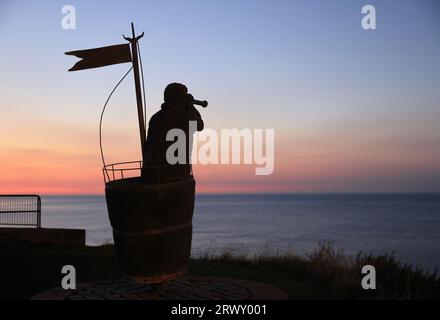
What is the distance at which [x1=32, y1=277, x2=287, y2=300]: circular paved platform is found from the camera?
7.49m

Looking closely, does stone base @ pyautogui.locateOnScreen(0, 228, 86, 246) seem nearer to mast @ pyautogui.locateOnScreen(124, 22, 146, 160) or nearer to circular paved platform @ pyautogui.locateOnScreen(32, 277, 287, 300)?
circular paved platform @ pyautogui.locateOnScreen(32, 277, 287, 300)

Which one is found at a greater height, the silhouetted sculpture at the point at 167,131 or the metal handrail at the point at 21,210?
the silhouetted sculpture at the point at 167,131

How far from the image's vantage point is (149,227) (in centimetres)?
709

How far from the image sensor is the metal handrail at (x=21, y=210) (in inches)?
714

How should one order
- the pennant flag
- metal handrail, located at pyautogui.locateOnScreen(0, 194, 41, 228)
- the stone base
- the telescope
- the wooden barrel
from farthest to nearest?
metal handrail, located at pyautogui.locateOnScreen(0, 194, 41, 228) < the stone base < the telescope < the pennant flag < the wooden barrel

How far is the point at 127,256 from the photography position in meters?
7.20

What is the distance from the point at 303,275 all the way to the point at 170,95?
17.1 ft

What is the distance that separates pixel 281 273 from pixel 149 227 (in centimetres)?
476

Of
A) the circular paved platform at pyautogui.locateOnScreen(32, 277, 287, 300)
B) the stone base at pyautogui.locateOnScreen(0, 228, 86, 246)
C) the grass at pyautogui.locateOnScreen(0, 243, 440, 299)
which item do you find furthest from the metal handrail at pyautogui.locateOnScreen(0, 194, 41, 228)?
the circular paved platform at pyautogui.locateOnScreen(32, 277, 287, 300)

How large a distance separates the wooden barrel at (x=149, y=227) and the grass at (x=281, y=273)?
8.27 ft

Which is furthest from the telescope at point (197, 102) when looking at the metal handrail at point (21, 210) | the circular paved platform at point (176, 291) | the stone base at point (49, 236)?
the metal handrail at point (21, 210)

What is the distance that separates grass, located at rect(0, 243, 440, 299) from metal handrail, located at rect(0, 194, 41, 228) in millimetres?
5710

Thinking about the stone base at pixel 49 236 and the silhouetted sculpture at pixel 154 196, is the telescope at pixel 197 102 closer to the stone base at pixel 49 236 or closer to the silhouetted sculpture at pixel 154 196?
the silhouetted sculpture at pixel 154 196
